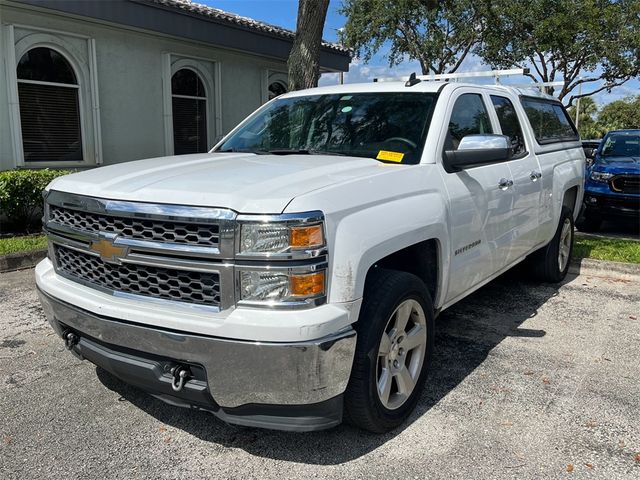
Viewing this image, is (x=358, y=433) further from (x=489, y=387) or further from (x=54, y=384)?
(x=54, y=384)

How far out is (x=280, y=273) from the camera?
8.04 ft

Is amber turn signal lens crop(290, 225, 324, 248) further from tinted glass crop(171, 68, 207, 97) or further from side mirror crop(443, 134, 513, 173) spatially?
tinted glass crop(171, 68, 207, 97)

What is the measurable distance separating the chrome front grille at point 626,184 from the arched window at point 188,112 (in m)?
8.29

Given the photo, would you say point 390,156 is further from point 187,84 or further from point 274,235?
point 187,84

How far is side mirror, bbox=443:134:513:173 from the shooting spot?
3523 millimetres

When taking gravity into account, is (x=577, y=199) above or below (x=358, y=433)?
above

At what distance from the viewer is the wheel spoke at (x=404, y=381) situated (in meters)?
→ 3.13

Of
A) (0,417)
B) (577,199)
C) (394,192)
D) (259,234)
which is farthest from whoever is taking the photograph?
(577,199)

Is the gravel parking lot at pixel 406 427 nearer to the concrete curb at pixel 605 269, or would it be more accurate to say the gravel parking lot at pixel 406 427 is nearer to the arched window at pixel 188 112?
the concrete curb at pixel 605 269

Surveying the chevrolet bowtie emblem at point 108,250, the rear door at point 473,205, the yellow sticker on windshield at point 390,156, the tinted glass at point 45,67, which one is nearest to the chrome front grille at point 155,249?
the chevrolet bowtie emblem at point 108,250

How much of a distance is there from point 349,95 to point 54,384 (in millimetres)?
2830

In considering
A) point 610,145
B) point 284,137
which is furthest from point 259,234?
point 610,145

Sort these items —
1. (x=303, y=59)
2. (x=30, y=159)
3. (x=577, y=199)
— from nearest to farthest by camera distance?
(x=577, y=199) → (x=303, y=59) → (x=30, y=159)

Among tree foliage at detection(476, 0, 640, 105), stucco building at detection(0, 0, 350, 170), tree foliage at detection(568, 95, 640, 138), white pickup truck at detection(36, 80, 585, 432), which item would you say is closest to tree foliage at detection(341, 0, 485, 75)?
tree foliage at detection(476, 0, 640, 105)
